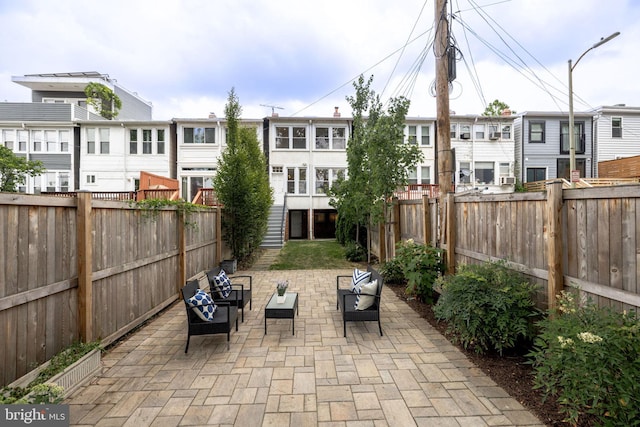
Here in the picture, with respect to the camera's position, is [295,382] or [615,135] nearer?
[295,382]

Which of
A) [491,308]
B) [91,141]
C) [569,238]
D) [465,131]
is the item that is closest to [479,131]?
[465,131]

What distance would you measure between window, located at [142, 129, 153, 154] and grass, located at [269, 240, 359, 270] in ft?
37.2

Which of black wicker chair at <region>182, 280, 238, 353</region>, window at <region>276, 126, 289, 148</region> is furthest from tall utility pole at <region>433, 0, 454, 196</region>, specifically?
window at <region>276, 126, 289, 148</region>

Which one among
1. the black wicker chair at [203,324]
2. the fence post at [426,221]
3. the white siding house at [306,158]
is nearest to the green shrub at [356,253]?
the fence post at [426,221]

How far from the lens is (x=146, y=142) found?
19000 millimetres

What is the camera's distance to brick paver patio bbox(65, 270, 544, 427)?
2736 millimetres

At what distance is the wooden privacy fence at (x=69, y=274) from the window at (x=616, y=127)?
1067 inches

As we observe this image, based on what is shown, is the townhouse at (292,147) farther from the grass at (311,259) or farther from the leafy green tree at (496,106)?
the leafy green tree at (496,106)

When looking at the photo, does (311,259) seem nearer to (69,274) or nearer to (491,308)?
(491,308)

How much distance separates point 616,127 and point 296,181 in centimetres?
2128

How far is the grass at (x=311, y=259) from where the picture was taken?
10.6 meters

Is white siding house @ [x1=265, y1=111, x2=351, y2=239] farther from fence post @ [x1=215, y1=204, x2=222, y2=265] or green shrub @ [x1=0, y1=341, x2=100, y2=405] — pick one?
green shrub @ [x1=0, y1=341, x2=100, y2=405]

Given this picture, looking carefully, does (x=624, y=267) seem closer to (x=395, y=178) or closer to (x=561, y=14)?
(x=395, y=178)

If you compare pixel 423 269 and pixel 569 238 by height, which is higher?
pixel 569 238
